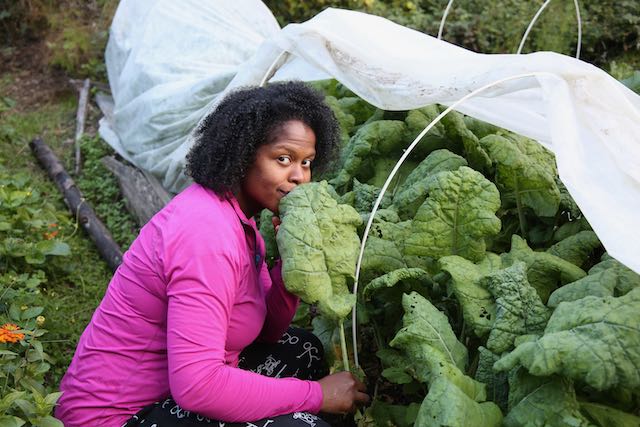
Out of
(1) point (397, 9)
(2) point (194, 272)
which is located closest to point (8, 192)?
(2) point (194, 272)

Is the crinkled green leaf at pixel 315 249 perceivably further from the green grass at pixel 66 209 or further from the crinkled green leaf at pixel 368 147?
the green grass at pixel 66 209

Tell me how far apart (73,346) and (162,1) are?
2.71 m

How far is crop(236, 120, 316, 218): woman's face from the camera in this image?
2107 millimetres

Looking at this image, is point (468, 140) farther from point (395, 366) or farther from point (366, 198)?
point (395, 366)

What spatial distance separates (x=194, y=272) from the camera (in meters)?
1.83

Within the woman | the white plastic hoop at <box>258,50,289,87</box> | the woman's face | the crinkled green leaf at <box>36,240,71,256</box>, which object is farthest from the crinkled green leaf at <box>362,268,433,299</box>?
the crinkled green leaf at <box>36,240,71,256</box>

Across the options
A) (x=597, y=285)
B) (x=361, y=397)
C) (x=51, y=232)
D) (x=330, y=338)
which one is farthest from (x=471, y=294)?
(x=51, y=232)

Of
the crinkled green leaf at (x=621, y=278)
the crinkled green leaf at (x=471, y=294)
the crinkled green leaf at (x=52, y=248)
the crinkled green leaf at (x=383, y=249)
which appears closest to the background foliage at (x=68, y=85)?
the crinkled green leaf at (x=52, y=248)

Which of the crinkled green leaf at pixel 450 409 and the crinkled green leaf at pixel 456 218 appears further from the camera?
the crinkled green leaf at pixel 456 218

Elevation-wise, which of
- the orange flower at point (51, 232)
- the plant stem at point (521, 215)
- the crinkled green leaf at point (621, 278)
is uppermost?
the crinkled green leaf at point (621, 278)

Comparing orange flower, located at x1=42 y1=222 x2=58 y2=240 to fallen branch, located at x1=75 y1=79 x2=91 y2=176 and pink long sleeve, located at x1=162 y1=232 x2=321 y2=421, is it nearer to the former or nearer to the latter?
fallen branch, located at x1=75 y1=79 x2=91 y2=176

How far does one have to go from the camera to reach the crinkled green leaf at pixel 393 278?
2.29 meters

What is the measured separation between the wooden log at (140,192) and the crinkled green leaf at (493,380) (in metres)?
2.49

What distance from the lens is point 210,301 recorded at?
1832 millimetres
